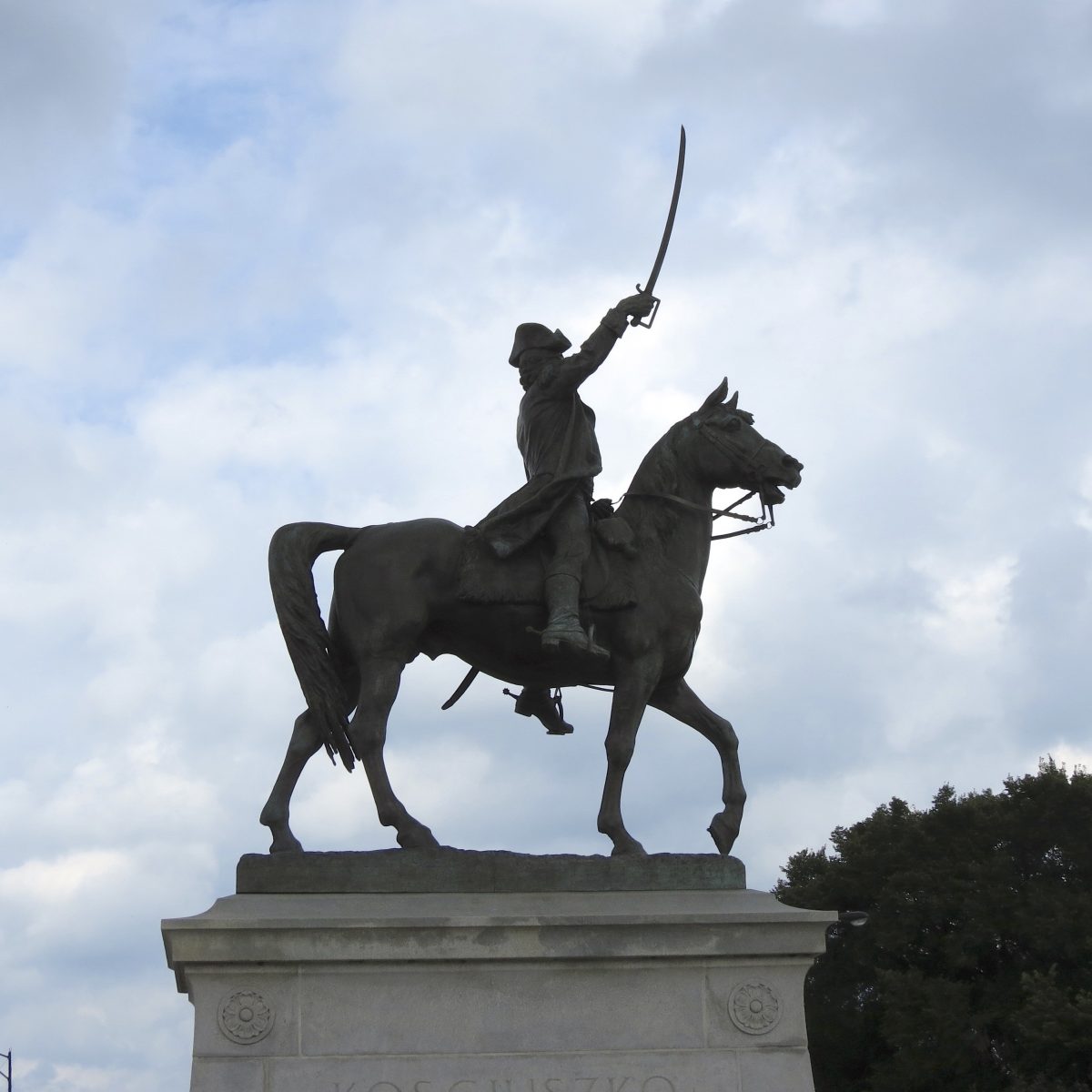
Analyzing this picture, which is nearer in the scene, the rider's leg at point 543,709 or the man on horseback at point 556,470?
the man on horseback at point 556,470

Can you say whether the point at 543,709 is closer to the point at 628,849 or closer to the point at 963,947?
the point at 628,849

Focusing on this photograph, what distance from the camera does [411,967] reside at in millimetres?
10312

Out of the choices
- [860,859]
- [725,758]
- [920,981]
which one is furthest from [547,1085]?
[860,859]

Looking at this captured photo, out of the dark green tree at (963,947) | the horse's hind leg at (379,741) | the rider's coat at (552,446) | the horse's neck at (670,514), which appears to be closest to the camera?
the horse's hind leg at (379,741)

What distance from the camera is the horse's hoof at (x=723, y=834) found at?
1201cm

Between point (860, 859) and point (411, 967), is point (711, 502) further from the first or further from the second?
point (860, 859)

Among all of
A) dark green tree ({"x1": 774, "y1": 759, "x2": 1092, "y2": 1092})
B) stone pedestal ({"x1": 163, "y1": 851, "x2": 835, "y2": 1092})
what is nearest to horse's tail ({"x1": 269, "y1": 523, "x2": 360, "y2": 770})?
stone pedestal ({"x1": 163, "y1": 851, "x2": 835, "y2": 1092})

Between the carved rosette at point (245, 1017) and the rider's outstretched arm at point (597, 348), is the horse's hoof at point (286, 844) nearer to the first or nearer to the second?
the carved rosette at point (245, 1017)

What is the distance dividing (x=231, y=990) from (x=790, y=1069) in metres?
3.46

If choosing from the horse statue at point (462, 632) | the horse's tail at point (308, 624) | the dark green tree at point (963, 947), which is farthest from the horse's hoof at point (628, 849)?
the dark green tree at point (963, 947)

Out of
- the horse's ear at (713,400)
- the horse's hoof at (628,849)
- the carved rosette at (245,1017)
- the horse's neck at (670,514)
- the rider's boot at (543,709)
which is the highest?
the horse's ear at (713,400)

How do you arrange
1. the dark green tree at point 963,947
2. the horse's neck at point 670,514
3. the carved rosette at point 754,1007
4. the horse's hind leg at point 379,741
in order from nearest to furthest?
1. the carved rosette at point 754,1007
2. the horse's hind leg at point 379,741
3. the horse's neck at point 670,514
4. the dark green tree at point 963,947

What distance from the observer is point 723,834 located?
12.0 metres

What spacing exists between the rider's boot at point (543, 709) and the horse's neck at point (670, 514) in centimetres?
135
